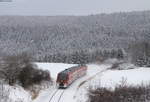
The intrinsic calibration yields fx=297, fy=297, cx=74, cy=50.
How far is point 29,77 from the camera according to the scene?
37156 mm

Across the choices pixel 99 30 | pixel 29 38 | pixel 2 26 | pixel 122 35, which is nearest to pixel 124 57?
pixel 122 35

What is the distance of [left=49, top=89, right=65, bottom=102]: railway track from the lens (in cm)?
3077

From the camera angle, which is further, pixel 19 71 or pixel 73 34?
pixel 73 34

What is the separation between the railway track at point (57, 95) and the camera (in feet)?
101

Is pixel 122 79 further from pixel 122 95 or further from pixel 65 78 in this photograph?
pixel 122 95

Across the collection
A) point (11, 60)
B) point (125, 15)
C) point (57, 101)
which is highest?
point (125, 15)

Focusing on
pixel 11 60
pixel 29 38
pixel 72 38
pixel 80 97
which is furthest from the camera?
pixel 29 38

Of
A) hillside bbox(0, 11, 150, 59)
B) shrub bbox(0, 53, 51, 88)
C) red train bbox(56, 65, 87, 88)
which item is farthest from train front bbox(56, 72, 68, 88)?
hillside bbox(0, 11, 150, 59)

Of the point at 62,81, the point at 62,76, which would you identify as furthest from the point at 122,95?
the point at 62,76

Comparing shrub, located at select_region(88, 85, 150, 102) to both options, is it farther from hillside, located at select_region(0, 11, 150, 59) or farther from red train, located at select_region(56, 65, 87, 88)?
hillside, located at select_region(0, 11, 150, 59)

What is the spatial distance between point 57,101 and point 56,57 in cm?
5445

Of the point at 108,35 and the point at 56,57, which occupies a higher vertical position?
the point at 108,35

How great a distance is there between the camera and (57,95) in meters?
33.2

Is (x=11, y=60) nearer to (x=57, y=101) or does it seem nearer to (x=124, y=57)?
(x=57, y=101)
